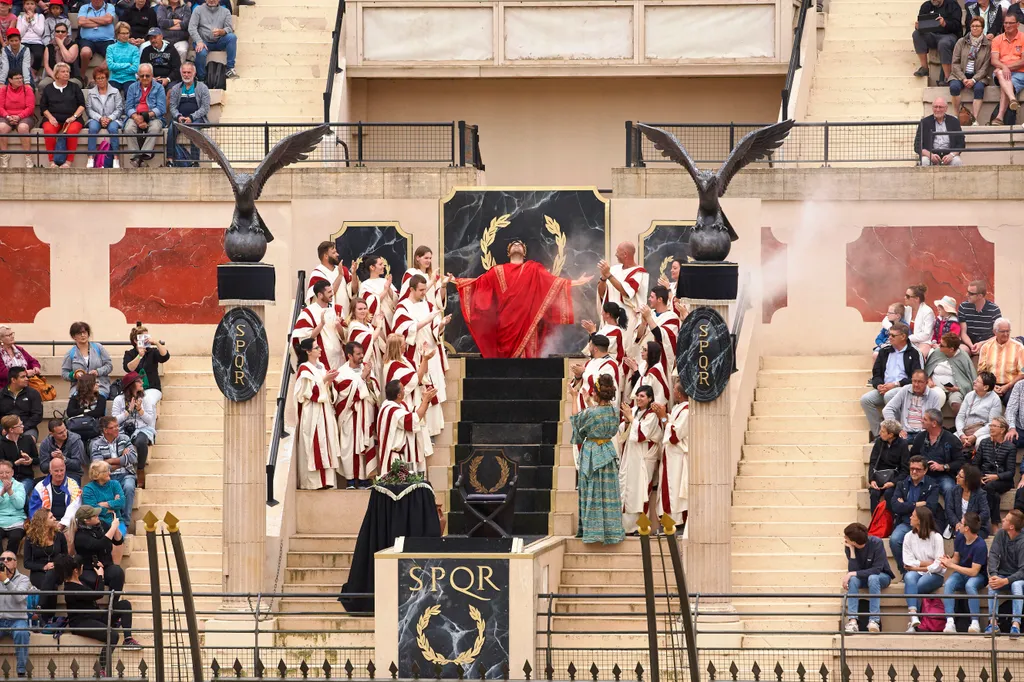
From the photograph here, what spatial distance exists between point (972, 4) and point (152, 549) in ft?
56.4

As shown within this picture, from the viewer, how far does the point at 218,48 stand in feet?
103

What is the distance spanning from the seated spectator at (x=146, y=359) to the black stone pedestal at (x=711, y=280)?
6.85 meters

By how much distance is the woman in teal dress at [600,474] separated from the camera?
22.9 metres

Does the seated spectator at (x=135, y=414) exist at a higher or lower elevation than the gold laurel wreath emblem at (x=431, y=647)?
higher

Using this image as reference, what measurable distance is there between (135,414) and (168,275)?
12.3ft

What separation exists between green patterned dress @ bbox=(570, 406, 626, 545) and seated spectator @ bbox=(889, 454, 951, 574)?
2.78 metres

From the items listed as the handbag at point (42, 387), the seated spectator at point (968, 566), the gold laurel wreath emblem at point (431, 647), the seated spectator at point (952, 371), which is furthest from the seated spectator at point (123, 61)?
the seated spectator at point (968, 566)

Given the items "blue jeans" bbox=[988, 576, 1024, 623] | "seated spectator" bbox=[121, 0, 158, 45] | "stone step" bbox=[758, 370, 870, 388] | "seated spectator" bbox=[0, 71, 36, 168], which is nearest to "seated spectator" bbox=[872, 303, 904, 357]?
"stone step" bbox=[758, 370, 870, 388]

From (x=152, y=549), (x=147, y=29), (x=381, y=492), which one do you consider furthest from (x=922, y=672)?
(x=147, y=29)

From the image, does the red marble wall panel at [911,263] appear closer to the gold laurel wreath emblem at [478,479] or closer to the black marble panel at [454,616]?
the gold laurel wreath emblem at [478,479]

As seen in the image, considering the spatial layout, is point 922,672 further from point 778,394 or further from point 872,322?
point 872,322

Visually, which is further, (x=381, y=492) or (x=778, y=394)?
(x=778, y=394)

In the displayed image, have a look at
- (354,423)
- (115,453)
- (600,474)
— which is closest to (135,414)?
(115,453)

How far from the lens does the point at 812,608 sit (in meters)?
22.6
